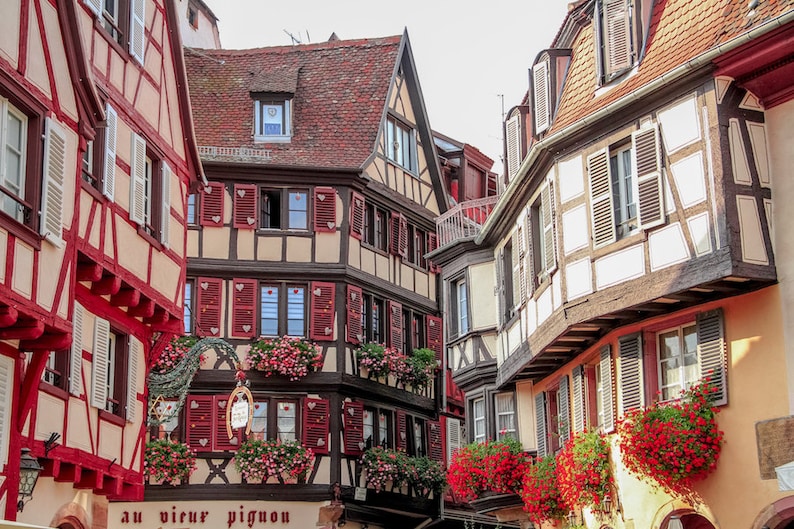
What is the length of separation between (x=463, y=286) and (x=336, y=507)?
20.2 feet

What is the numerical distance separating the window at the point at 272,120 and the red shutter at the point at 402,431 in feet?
25.4

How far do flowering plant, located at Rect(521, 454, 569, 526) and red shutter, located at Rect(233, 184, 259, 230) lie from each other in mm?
12316

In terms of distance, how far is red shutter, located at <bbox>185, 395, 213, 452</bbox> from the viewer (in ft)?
106

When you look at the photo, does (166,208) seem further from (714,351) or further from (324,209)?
(324,209)

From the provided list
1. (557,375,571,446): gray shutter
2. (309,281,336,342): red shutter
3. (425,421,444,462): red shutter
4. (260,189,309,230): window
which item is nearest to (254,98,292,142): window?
(260,189,309,230): window

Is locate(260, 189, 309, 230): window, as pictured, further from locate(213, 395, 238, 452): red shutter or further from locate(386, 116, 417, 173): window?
locate(213, 395, 238, 452): red shutter

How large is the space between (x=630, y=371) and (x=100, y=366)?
763 cm

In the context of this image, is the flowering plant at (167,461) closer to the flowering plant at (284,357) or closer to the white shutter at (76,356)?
the flowering plant at (284,357)

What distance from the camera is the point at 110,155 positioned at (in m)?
19.1

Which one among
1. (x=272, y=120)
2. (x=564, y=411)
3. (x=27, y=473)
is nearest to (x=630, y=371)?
(x=564, y=411)

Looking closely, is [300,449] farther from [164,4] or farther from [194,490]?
[164,4]

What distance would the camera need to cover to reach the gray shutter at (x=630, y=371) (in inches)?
798

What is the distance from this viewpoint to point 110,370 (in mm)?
19938

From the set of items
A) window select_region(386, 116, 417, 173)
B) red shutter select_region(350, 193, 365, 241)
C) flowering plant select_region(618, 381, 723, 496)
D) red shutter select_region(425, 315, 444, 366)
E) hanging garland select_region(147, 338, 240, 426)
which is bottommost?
flowering plant select_region(618, 381, 723, 496)
